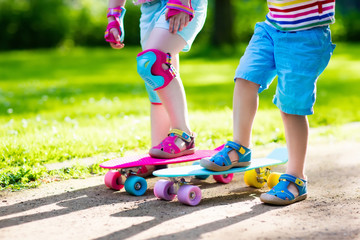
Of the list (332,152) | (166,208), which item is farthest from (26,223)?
(332,152)

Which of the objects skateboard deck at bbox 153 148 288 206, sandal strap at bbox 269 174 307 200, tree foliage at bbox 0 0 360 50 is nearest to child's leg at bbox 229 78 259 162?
skateboard deck at bbox 153 148 288 206

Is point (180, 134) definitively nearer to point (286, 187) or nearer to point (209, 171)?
point (209, 171)

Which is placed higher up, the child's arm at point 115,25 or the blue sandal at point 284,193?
the child's arm at point 115,25

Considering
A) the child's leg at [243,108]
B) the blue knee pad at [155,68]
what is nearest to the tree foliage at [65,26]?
the blue knee pad at [155,68]

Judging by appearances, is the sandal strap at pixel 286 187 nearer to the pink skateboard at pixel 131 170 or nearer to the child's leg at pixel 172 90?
the pink skateboard at pixel 131 170

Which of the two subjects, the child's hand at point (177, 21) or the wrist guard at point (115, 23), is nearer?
the child's hand at point (177, 21)

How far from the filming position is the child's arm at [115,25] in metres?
3.94

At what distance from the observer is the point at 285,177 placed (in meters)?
3.36

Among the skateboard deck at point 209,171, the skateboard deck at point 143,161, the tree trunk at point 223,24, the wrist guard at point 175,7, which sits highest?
the tree trunk at point 223,24

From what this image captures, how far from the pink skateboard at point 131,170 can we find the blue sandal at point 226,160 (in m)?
0.24

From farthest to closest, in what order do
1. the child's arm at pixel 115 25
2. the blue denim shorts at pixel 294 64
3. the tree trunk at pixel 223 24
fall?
the tree trunk at pixel 223 24, the child's arm at pixel 115 25, the blue denim shorts at pixel 294 64

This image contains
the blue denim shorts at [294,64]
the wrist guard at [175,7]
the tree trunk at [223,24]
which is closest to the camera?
the blue denim shorts at [294,64]

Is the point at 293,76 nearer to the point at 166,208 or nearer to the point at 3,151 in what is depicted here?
the point at 166,208

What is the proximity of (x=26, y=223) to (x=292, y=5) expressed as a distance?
195 cm
